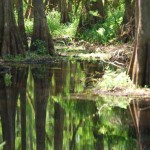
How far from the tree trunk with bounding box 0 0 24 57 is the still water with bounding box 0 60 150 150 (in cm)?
388

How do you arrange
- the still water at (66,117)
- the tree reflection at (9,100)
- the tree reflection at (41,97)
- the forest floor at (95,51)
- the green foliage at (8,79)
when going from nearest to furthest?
the still water at (66,117)
the tree reflection at (9,100)
the tree reflection at (41,97)
the green foliage at (8,79)
the forest floor at (95,51)

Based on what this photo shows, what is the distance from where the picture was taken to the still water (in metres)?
9.38

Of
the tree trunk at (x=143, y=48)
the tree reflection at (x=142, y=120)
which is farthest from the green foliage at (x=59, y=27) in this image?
the tree reflection at (x=142, y=120)

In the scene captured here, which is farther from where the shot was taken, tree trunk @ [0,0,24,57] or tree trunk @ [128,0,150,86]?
tree trunk @ [0,0,24,57]

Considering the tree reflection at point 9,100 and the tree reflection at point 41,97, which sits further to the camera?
the tree reflection at point 41,97

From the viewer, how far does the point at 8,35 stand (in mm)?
20578

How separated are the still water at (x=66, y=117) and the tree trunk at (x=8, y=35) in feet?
12.7

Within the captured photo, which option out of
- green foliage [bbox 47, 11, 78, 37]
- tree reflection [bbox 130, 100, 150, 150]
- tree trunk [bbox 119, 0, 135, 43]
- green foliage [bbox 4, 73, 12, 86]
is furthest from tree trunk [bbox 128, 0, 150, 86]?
green foliage [bbox 47, 11, 78, 37]

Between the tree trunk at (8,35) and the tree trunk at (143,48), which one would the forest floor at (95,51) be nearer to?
the tree trunk at (8,35)

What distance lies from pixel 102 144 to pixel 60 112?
3.03 meters

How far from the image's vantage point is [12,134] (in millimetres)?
9812

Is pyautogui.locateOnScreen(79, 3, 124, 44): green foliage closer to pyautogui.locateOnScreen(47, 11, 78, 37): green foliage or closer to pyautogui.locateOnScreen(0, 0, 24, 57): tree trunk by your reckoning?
pyautogui.locateOnScreen(47, 11, 78, 37): green foliage

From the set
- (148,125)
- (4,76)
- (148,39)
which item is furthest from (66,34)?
(148,125)

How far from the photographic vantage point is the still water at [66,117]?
9.38m
